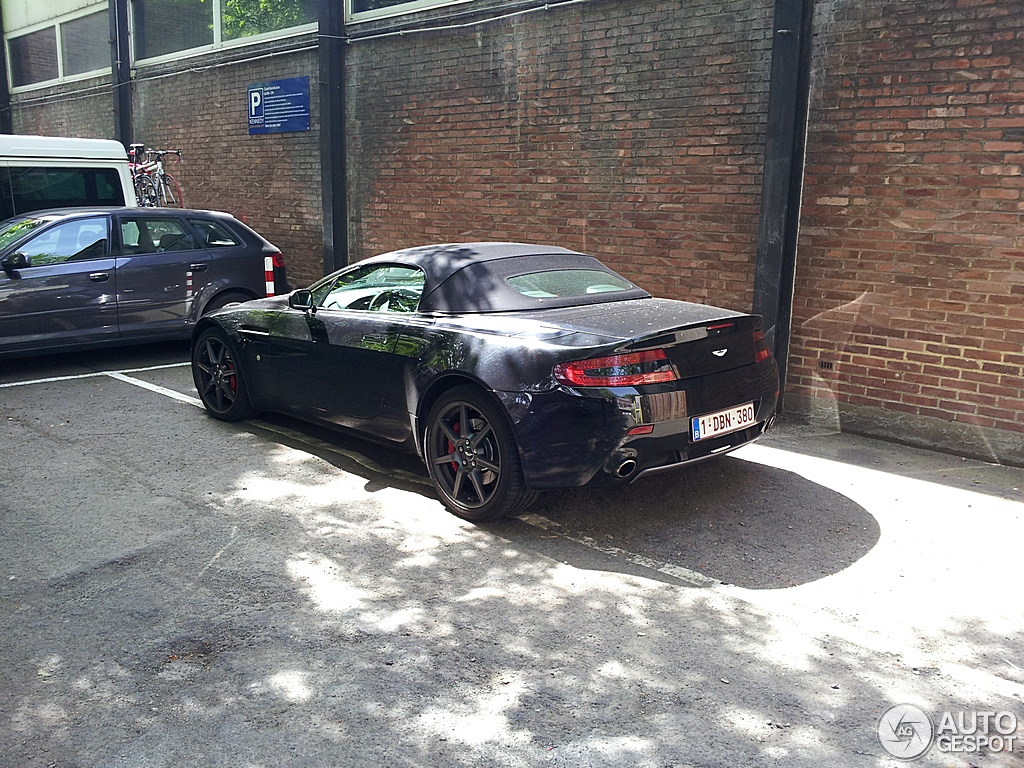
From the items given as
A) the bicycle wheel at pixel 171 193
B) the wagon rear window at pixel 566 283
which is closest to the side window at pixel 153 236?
the bicycle wheel at pixel 171 193

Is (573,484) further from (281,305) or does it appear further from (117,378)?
(117,378)

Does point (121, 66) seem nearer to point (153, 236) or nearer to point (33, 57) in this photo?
point (33, 57)

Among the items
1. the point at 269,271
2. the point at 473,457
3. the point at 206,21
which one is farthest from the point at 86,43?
the point at 473,457

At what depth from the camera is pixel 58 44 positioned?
17672mm

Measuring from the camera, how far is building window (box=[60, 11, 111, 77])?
53.5ft

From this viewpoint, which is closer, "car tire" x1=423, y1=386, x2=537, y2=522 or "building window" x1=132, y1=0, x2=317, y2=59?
"car tire" x1=423, y1=386, x2=537, y2=522

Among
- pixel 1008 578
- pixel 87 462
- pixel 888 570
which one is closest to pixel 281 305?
Answer: pixel 87 462

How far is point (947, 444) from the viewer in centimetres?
672

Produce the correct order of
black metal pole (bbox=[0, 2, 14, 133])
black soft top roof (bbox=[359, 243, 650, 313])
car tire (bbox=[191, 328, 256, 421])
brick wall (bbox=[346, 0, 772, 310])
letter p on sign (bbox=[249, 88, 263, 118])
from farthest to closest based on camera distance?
black metal pole (bbox=[0, 2, 14, 133]), letter p on sign (bbox=[249, 88, 263, 118]), brick wall (bbox=[346, 0, 772, 310]), car tire (bbox=[191, 328, 256, 421]), black soft top roof (bbox=[359, 243, 650, 313])

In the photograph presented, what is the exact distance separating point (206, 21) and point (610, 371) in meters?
11.9

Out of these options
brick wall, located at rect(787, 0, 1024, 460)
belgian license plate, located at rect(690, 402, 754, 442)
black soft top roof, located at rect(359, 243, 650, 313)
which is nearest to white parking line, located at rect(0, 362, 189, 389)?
black soft top roof, located at rect(359, 243, 650, 313)

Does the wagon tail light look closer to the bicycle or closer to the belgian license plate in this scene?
the bicycle

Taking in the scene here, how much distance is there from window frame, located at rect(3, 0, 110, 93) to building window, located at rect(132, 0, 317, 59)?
1.35m

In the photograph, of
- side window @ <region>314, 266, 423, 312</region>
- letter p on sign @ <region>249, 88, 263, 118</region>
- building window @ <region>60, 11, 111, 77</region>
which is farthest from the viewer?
building window @ <region>60, 11, 111, 77</region>
